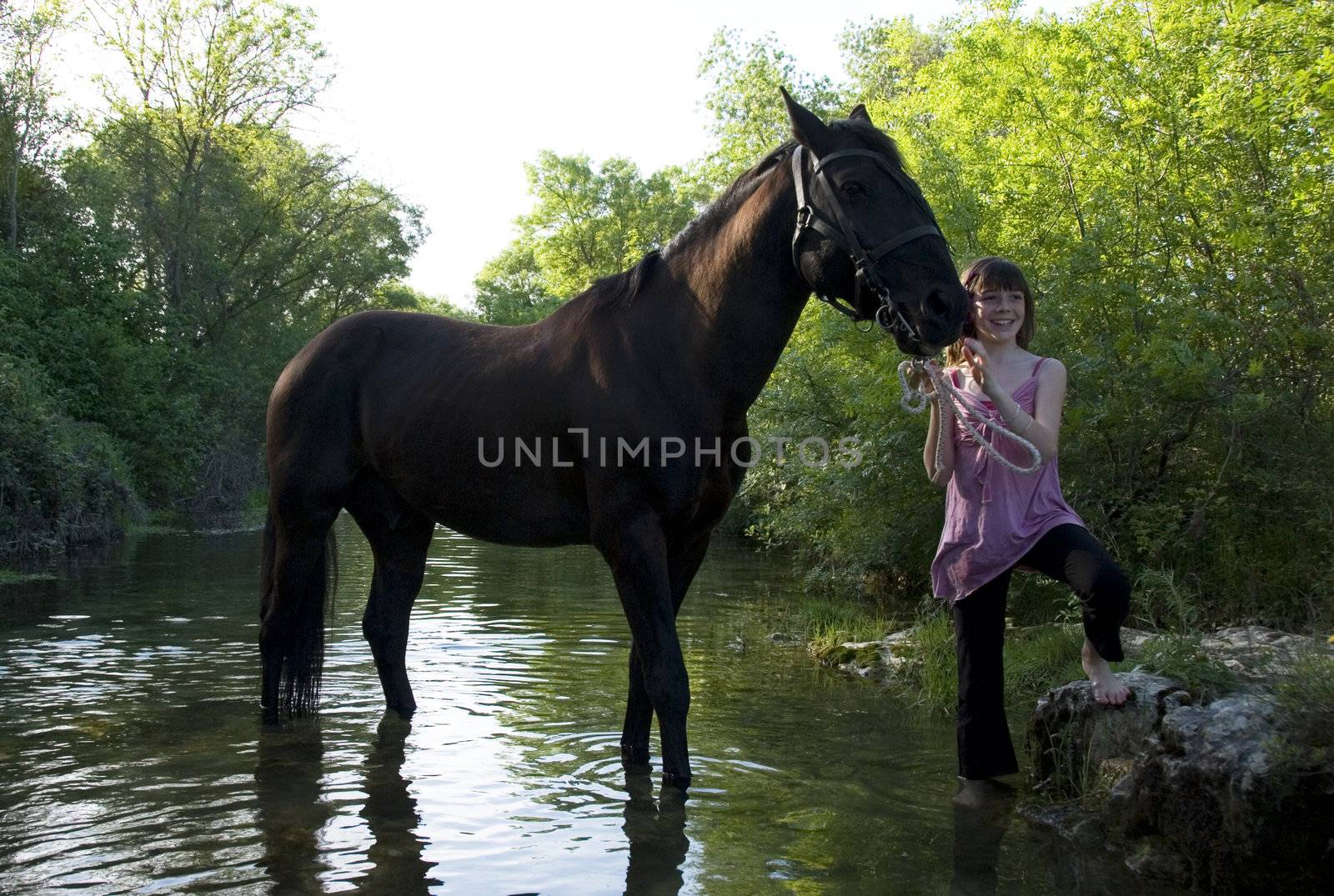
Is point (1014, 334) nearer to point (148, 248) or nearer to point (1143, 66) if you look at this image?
point (1143, 66)

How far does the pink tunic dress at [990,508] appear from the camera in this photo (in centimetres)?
431

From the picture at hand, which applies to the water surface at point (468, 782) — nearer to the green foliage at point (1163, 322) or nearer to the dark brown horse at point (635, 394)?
the dark brown horse at point (635, 394)

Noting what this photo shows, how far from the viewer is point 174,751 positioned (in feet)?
17.2

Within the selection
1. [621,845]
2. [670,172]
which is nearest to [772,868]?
[621,845]

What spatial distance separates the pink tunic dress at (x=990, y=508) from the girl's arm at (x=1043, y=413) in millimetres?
45

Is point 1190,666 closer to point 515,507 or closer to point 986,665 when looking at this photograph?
point 986,665

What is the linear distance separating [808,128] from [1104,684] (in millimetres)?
2449

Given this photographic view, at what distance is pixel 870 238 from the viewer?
13.2 ft

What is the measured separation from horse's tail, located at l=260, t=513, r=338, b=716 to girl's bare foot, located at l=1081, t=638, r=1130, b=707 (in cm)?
398

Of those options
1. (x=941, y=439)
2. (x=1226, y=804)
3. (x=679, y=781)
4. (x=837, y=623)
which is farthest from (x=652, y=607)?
(x=837, y=623)

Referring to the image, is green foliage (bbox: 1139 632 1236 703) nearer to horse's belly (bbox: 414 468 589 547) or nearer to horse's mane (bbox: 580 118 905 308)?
horse's mane (bbox: 580 118 905 308)

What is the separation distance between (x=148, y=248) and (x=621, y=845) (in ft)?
102

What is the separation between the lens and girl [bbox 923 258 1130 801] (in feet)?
13.6

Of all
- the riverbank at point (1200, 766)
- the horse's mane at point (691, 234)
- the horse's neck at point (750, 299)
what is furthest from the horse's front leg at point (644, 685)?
the riverbank at point (1200, 766)
